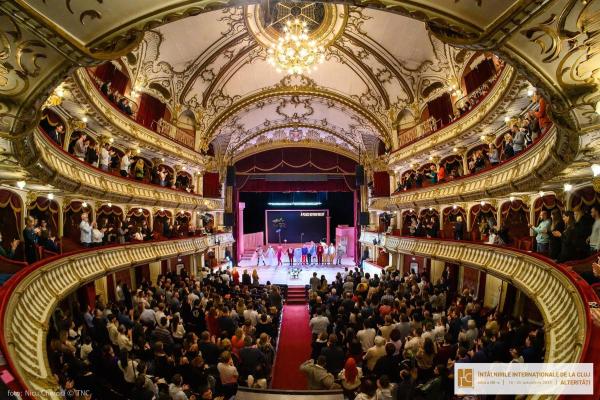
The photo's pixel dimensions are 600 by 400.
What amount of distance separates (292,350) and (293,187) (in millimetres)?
16240

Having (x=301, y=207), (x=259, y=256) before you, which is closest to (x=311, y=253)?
(x=259, y=256)

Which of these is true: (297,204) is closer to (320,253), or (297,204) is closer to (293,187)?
(293,187)

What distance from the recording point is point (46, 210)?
34.3 ft

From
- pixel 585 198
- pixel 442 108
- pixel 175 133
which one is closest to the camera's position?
pixel 585 198

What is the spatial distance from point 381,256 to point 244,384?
1562 cm

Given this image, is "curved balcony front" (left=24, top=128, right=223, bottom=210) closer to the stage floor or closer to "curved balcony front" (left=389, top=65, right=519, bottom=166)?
the stage floor

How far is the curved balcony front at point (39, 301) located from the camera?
392cm

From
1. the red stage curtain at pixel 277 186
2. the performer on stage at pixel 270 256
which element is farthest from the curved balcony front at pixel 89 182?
the performer on stage at pixel 270 256

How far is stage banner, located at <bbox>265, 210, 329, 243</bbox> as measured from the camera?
1126 inches

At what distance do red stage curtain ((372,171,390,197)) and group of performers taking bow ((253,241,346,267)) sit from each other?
190 inches

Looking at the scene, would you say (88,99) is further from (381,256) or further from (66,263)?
(381,256)

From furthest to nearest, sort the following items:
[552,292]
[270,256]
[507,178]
Result: [270,256]
[507,178]
[552,292]

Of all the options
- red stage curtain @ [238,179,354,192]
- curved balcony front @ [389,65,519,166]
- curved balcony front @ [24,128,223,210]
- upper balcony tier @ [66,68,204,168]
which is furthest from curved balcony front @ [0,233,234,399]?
red stage curtain @ [238,179,354,192]

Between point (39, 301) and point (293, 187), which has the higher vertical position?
point (293, 187)
